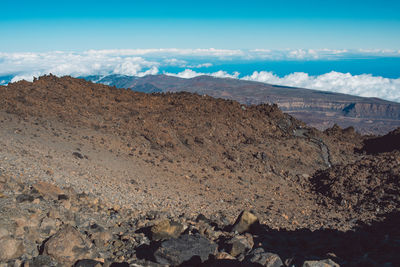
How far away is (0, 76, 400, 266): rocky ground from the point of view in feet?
19.4

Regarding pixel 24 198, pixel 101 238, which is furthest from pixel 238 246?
pixel 24 198

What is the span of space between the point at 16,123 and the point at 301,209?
13208mm

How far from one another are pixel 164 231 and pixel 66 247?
2.10 meters

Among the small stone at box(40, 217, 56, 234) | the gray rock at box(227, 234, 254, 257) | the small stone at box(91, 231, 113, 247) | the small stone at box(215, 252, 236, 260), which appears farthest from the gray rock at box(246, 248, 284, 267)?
the small stone at box(40, 217, 56, 234)

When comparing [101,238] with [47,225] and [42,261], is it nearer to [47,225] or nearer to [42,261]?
[47,225]

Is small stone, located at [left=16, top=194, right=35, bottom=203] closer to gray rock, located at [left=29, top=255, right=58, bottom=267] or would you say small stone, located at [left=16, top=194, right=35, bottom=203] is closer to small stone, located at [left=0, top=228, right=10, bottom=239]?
small stone, located at [left=0, top=228, right=10, bottom=239]

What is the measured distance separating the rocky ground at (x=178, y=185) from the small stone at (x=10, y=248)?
0.6 inches

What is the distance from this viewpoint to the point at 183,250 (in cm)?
586

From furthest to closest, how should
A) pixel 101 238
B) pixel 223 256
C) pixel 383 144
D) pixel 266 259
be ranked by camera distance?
pixel 383 144, pixel 101 238, pixel 223 256, pixel 266 259

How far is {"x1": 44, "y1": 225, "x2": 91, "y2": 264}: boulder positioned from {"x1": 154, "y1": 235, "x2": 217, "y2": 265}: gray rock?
4.69 ft

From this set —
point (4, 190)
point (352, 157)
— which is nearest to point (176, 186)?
point (4, 190)

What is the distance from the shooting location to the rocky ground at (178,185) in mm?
5922

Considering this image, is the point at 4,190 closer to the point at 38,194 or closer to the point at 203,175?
the point at 38,194

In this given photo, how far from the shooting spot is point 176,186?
11188 millimetres
